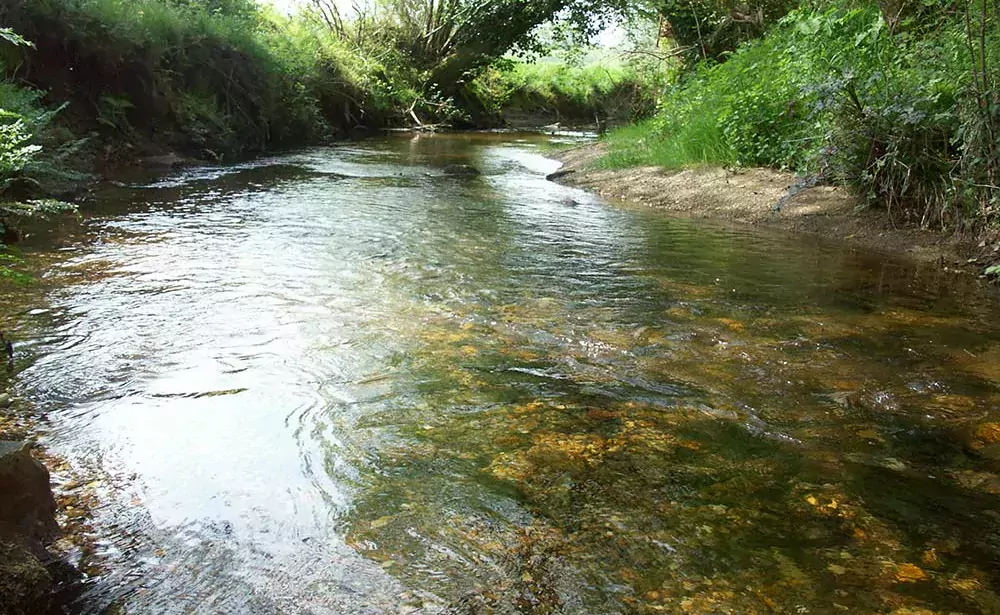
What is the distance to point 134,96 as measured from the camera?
12.0 m

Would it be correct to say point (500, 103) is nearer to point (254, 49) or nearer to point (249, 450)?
point (254, 49)

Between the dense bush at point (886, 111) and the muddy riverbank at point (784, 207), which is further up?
the dense bush at point (886, 111)

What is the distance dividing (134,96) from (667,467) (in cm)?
1207

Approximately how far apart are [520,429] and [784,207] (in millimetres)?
6334

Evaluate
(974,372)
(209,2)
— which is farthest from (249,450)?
(209,2)

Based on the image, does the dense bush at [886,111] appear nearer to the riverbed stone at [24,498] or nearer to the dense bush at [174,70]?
the riverbed stone at [24,498]

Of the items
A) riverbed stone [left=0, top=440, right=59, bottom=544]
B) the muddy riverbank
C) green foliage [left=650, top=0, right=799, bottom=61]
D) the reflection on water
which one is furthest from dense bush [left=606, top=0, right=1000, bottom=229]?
riverbed stone [left=0, top=440, right=59, bottom=544]

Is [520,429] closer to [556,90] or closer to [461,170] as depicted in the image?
[461,170]

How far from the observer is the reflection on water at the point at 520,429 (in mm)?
2158

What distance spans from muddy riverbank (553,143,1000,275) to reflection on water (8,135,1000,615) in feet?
1.97

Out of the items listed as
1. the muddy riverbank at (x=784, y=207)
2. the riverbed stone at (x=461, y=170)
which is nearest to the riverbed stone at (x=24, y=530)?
the muddy riverbank at (x=784, y=207)

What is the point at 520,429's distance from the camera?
309 centimetres

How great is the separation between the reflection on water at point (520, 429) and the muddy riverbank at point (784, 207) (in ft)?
1.97

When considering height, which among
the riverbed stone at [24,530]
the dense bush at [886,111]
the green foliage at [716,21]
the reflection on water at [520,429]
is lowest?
the reflection on water at [520,429]
